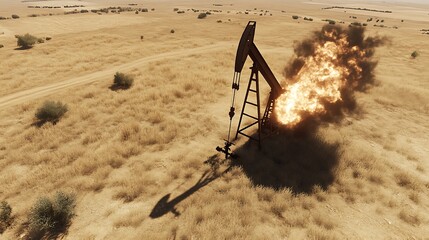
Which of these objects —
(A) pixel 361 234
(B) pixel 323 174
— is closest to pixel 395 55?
(B) pixel 323 174

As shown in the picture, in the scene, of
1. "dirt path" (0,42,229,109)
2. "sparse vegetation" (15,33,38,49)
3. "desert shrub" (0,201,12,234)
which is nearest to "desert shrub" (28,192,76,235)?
"desert shrub" (0,201,12,234)

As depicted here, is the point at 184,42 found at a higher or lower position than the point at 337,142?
higher

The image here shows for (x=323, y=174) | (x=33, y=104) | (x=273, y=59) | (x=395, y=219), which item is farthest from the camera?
(x=273, y=59)

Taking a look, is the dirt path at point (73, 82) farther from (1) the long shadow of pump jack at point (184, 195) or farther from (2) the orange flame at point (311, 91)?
(2) the orange flame at point (311, 91)

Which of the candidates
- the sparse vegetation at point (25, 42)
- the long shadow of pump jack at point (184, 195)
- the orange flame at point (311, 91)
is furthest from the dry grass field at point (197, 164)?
the sparse vegetation at point (25, 42)

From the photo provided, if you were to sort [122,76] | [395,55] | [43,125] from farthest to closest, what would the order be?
[395,55], [122,76], [43,125]

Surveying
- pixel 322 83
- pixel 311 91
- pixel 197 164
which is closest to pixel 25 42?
pixel 197 164

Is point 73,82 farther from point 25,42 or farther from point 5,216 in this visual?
point 25,42

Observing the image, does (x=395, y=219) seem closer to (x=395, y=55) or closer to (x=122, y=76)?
(x=122, y=76)
